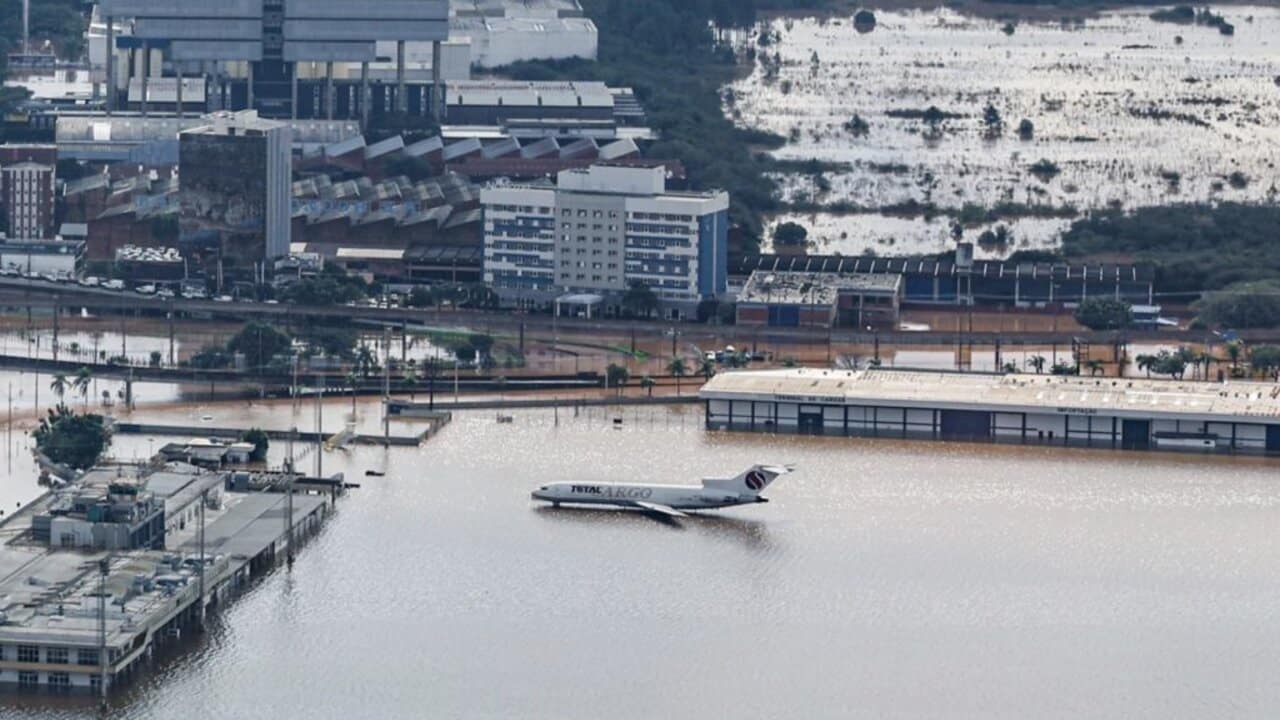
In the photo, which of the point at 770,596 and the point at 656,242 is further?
the point at 656,242

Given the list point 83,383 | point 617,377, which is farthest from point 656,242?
point 83,383

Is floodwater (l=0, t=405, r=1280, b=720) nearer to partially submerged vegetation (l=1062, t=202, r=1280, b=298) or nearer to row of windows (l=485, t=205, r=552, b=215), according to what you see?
row of windows (l=485, t=205, r=552, b=215)

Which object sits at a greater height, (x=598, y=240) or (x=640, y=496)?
(x=598, y=240)

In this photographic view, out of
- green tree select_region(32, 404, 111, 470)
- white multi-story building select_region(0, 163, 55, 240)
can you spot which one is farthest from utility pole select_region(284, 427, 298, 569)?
white multi-story building select_region(0, 163, 55, 240)

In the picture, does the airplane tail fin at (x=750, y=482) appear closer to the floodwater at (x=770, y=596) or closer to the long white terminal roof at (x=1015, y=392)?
the floodwater at (x=770, y=596)

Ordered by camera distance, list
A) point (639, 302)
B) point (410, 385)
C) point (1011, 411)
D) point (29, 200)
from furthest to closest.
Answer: point (29, 200)
point (639, 302)
point (410, 385)
point (1011, 411)

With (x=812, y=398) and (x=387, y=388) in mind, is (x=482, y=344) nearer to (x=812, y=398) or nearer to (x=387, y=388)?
(x=387, y=388)
